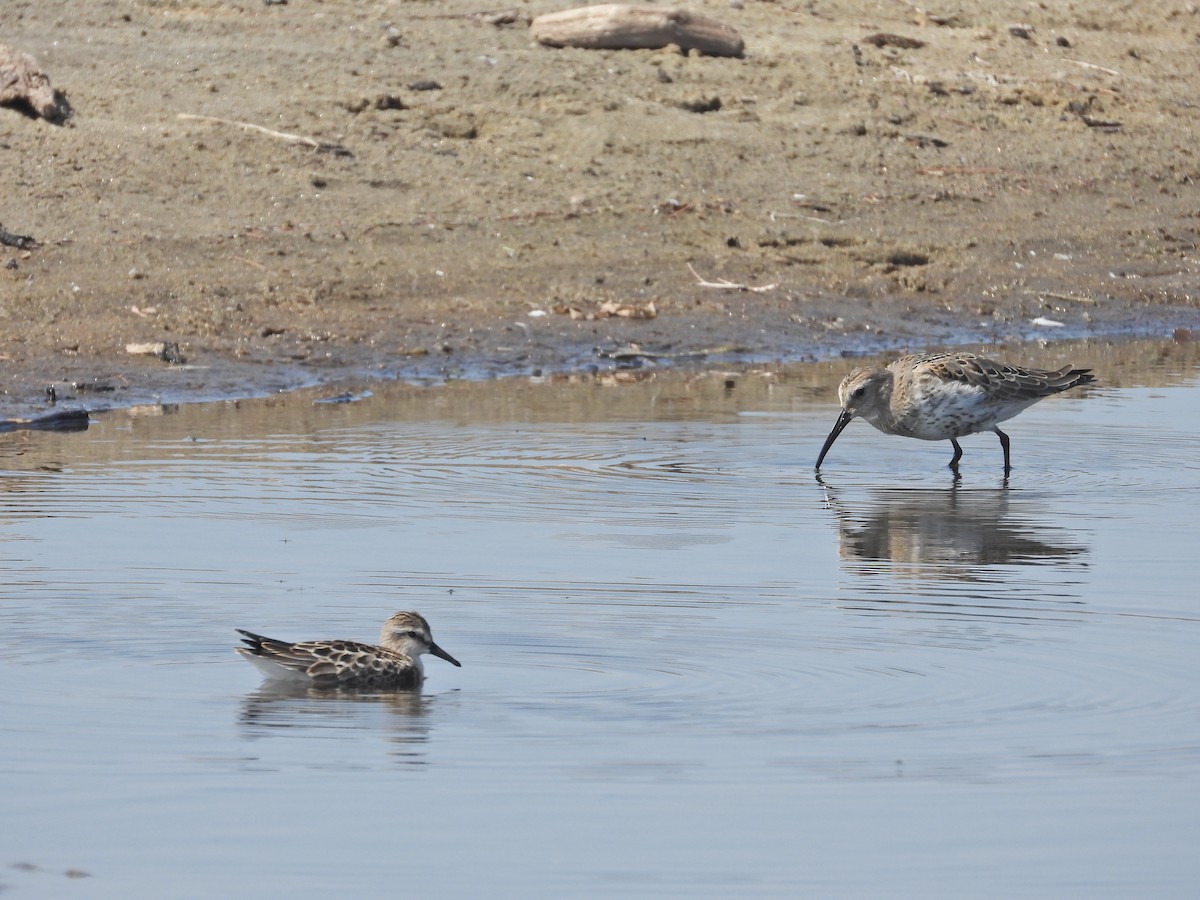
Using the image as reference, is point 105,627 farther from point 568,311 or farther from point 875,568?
point 568,311

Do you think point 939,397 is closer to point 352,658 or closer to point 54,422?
point 54,422

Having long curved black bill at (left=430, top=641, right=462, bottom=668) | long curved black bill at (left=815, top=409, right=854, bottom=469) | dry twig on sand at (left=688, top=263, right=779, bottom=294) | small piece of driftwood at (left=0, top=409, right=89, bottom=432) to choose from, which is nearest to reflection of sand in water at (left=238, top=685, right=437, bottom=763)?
long curved black bill at (left=430, top=641, right=462, bottom=668)

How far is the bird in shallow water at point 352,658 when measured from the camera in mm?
7176

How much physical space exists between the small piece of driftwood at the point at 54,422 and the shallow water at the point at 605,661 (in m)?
0.29

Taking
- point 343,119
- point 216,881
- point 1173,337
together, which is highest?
point 343,119

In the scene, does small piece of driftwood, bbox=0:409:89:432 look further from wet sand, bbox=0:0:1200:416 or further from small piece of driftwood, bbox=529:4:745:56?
small piece of driftwood, bbox=529:4:745:56

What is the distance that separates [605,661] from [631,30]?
1405cm

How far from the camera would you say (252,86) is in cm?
1892

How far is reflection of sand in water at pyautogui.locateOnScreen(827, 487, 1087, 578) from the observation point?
364 inches

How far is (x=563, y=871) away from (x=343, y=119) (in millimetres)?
14018

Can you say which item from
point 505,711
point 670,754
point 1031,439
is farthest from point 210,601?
point 1031,439

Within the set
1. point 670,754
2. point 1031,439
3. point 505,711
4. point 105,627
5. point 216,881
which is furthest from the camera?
point 1031,439

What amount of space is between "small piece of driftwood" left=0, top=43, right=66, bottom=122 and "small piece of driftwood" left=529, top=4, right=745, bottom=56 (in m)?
4.95

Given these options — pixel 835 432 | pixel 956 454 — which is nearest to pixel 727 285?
pixel 956 454
